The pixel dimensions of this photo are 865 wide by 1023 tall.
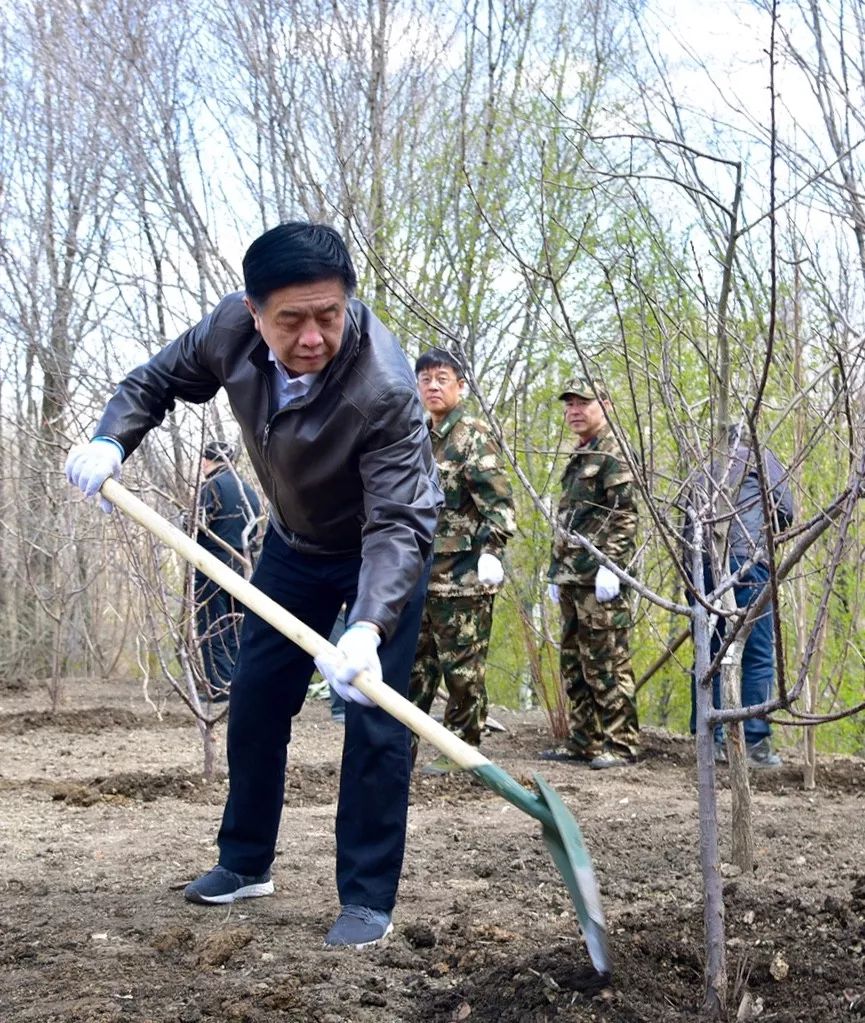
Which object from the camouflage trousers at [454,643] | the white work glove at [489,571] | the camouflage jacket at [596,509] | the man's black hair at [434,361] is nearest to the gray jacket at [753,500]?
the camouflage jacket at [596,509]

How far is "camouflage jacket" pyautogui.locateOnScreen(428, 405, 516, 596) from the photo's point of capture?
245 inches

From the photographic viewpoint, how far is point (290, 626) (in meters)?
2.80

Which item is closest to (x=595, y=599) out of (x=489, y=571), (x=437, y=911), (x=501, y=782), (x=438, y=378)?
(x=489, y=571)

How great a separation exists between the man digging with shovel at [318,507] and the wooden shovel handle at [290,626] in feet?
0.21

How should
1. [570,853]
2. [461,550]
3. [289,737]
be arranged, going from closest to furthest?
Result: [570,853]
[289,737]
[461,550]

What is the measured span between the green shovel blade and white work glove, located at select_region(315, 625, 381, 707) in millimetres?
310

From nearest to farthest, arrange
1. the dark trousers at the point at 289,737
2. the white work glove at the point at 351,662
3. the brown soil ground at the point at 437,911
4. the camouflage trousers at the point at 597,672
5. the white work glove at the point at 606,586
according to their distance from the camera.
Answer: the brown soil ground at the point at 437,911 < the white work glove at the point at 351,662 < the dark trousers at the point at 289,737 < the white work glove at the point at 606,586 < the camouflage trousers at the point at 597,672

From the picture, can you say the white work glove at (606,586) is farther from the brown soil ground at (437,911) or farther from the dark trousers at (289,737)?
the dark trousers at (289,737)

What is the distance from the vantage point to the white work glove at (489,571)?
6.25 metres

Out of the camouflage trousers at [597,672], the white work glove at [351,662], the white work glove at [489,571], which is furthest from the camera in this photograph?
the camouflage trousers at [597,672]

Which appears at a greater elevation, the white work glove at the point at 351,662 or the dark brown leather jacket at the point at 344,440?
the dark brown leather jacket at the point at 344,440

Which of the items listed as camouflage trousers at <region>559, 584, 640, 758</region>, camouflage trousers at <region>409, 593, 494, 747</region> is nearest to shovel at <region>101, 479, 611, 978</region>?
camouflage trousers at <region>409, 593, 494, 747</region>

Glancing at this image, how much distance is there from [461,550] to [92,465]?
3277mm

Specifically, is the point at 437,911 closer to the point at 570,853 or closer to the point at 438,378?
the point at 570,853
